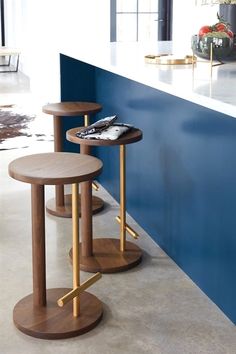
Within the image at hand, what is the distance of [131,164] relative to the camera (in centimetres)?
386

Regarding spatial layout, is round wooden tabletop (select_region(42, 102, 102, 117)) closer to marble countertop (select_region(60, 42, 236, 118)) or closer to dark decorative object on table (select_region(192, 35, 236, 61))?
marble countertop (select_region(60, 42, 236, 118))

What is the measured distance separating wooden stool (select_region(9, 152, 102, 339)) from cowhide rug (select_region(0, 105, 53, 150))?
10.6ft

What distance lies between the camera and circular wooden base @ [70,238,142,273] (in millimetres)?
3074

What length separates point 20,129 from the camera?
655cm

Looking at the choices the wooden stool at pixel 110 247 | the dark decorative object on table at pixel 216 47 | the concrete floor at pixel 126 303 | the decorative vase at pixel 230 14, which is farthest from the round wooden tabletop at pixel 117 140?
the decorative vase at pixel 230 14

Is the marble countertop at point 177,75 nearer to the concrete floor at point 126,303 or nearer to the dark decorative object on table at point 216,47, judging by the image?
the dark decorative object on table at point 216,47

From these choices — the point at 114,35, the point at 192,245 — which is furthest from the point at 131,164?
the point at 114,35

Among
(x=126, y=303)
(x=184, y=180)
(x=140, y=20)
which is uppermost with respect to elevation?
(x=140, y=20)

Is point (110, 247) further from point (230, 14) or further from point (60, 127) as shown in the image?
point (230, 14)

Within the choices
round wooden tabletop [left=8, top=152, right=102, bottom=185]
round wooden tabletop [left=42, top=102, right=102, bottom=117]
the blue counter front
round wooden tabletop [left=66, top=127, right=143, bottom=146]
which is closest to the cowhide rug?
the blue counter front

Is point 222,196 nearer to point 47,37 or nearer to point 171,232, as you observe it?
point 171,232

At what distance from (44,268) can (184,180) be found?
34.3 inches

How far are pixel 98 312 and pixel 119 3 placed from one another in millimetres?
6486

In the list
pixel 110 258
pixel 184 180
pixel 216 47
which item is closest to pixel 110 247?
pixel 110 258
